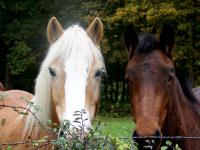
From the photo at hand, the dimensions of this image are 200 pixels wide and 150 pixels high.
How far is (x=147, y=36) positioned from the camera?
483 centimetres

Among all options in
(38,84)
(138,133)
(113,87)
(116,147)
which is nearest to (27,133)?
(38,84)

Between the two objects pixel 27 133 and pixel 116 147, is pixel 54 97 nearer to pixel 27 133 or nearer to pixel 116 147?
pixel 27 133

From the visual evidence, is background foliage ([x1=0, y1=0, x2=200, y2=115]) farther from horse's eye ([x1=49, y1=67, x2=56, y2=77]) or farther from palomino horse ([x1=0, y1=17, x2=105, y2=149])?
horse's eye ([x1=49, y1=67, x2=56, y2=77])

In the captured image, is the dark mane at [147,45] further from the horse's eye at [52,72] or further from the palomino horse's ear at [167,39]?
the horse's eye at [52,72]

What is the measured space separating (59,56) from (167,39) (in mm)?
1069

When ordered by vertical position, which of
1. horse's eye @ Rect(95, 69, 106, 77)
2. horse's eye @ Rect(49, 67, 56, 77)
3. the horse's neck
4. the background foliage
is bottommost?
the horse's neck

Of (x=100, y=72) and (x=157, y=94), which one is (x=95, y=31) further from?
(x=157, y=94)

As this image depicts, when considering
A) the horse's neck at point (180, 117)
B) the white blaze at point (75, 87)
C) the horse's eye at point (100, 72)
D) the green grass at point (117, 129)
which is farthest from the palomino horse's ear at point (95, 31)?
the horse's neck at point (180, 117)

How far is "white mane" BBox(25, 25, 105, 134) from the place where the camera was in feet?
15.0

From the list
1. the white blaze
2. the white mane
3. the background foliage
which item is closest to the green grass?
the white blaze

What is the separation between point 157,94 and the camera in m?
4.43

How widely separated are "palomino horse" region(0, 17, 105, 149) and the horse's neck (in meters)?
0.71

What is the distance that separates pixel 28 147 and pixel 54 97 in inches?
22.4

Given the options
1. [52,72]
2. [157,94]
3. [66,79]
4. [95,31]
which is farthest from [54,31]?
[157,94]
